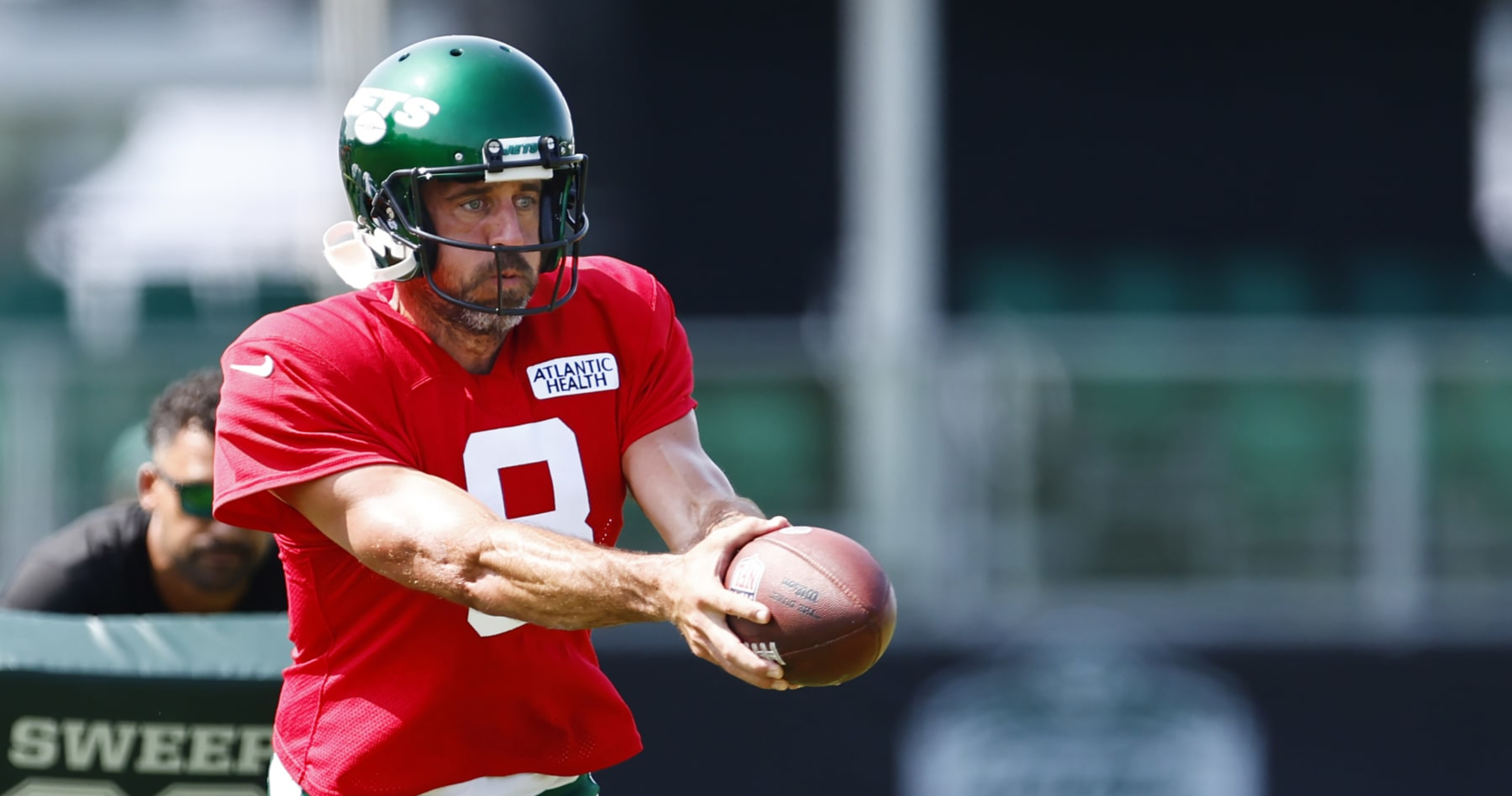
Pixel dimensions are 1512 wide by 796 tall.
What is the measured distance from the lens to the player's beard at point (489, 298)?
3305mm

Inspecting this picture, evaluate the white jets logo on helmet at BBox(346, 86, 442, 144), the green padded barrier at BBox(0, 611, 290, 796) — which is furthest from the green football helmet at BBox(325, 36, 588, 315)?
the green padded barrier at BBox(0, 611, 290, 796)

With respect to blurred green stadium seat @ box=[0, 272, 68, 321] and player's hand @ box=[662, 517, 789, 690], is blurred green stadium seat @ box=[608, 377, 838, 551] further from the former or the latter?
blurred green stadium seat @ box=[0, 272, 68, 321]

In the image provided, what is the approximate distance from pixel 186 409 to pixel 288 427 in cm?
168

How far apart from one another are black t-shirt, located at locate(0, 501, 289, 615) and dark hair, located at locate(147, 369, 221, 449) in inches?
9.3

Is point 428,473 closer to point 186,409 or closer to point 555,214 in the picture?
point 555,214

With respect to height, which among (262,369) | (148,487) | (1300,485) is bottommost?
(1300,485)

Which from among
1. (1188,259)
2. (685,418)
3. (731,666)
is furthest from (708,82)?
(731,666)

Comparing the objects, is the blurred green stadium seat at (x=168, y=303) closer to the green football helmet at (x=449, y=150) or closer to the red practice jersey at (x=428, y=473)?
the green football helmet at (x=449, y=150)

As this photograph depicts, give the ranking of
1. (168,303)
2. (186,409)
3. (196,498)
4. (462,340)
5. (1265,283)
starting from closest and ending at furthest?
1. (462,340)
2. (196,498)
3. (186,409)
4. (1265,283)
5. (168,303)

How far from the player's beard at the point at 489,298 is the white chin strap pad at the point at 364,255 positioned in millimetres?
86

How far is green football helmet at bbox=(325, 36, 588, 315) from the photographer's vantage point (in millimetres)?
3320

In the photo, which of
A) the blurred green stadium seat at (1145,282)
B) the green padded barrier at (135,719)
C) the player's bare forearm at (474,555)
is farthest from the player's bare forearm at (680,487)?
the blurred green stadium seat at (1145,282)

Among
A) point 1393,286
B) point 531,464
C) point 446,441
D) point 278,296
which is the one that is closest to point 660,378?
point 531,464

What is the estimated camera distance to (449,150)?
3324 mm
